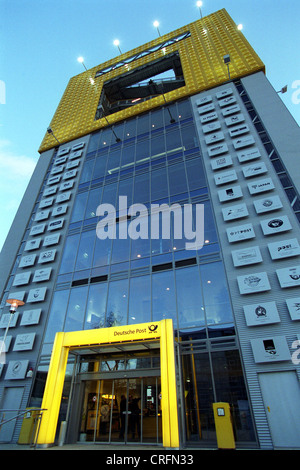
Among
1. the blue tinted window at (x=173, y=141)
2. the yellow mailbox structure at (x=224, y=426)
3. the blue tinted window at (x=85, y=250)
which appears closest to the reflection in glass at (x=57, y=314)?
the blue tinted window at (x=85, y=250)

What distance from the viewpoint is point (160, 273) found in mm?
15367

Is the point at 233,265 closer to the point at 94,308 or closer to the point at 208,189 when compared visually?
the point at 208,189

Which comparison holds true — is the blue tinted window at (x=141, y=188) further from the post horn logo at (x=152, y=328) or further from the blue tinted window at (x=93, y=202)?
the post horn logo at (x=152, y=328)

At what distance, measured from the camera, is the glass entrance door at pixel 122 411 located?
11852 mm

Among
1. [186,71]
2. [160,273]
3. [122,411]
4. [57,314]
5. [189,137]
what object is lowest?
[122,411]

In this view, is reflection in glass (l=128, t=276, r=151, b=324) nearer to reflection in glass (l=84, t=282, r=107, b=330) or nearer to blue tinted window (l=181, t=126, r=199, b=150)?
reflection in glass (l=84, t=282, r=107, b=330)

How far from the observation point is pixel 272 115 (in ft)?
61.4

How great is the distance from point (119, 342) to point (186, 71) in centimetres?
2647

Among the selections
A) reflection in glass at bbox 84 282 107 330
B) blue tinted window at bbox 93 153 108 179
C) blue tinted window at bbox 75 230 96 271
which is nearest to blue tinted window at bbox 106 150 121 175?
blue tinted window at bbox 93 153 108 179

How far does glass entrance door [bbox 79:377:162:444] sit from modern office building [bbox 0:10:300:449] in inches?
2.4

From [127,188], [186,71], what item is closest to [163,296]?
[127,188]

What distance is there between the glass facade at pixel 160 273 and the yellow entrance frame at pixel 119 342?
194 centimetres

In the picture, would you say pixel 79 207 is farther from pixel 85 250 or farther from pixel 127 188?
pixel 85 250
